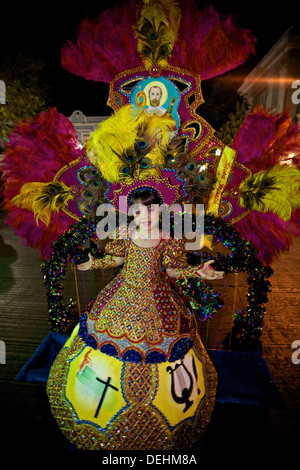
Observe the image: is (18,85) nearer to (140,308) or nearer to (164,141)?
(164,141)

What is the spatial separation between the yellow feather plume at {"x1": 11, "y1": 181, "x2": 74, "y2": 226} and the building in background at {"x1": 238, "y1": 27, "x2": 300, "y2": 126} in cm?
1479

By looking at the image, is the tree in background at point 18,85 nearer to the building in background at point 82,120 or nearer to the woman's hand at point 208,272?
the woman's hand at point 208,272

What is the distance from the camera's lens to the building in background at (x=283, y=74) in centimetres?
1470

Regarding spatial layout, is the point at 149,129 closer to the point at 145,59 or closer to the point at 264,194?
the point at 145,59

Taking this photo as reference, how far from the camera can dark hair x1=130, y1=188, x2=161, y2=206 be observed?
1.79 metres

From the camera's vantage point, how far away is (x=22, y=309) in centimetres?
388

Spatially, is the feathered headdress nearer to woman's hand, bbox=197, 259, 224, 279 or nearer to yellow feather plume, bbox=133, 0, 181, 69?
yellow feather plume, bbox=133, 0, 181, 69

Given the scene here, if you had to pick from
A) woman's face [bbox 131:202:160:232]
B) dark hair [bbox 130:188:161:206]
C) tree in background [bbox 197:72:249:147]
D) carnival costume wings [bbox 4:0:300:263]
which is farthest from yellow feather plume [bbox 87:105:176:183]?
tree in background [bbox 197:72:249:147]

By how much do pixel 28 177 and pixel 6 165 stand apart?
0.23 meters

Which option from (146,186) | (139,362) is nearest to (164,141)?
(146,186)

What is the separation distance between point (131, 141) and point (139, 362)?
4.66ft

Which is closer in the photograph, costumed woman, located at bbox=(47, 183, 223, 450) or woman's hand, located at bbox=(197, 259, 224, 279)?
costumed woman, located at bbox=(47, 183, 223, 450)

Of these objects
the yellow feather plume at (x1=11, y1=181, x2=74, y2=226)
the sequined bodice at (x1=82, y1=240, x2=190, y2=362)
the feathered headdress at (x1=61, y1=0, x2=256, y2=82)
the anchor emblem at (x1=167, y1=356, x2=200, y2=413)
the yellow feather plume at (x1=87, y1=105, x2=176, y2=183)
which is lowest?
the anchor emblem at (x1=167, y1=356, x2=200, y2=413)
